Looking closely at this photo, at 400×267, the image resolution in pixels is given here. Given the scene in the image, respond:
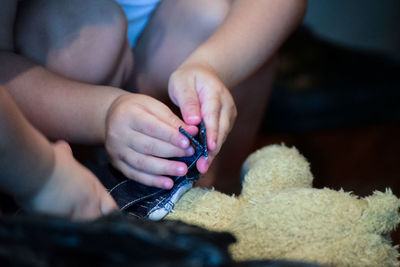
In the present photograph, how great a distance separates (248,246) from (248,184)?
11cm

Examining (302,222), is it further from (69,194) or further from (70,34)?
(70,34)

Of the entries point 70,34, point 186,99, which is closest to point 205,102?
point 186,99

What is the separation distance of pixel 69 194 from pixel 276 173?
250mm

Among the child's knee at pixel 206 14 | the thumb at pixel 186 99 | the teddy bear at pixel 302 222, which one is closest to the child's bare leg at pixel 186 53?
the child's knee at pixel 206 14

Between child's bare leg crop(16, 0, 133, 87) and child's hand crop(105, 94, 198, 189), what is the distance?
131mm

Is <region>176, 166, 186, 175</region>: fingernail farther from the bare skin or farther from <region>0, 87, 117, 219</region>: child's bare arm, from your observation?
<region>0, 87, 117, 219</region>: child's bare arm

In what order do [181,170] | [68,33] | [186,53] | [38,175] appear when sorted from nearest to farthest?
[38,175] → [181,170] → [68,33] → [186,53]

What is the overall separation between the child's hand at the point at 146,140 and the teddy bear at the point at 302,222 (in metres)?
0.04

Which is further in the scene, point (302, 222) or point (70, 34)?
point (70, 34)

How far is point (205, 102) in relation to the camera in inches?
22.5

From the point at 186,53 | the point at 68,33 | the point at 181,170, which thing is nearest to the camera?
Answer: the point at 181,170

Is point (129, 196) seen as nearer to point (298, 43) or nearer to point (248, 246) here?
point (248, 246)

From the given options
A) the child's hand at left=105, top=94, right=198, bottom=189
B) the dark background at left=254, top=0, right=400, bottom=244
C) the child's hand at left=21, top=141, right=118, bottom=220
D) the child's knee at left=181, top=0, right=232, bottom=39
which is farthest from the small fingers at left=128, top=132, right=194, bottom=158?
the dark background at left=254, top=0, right=400, bottom=244

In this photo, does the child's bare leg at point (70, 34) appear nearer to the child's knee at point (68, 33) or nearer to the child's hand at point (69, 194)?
the child's knee at point (68, 33)
